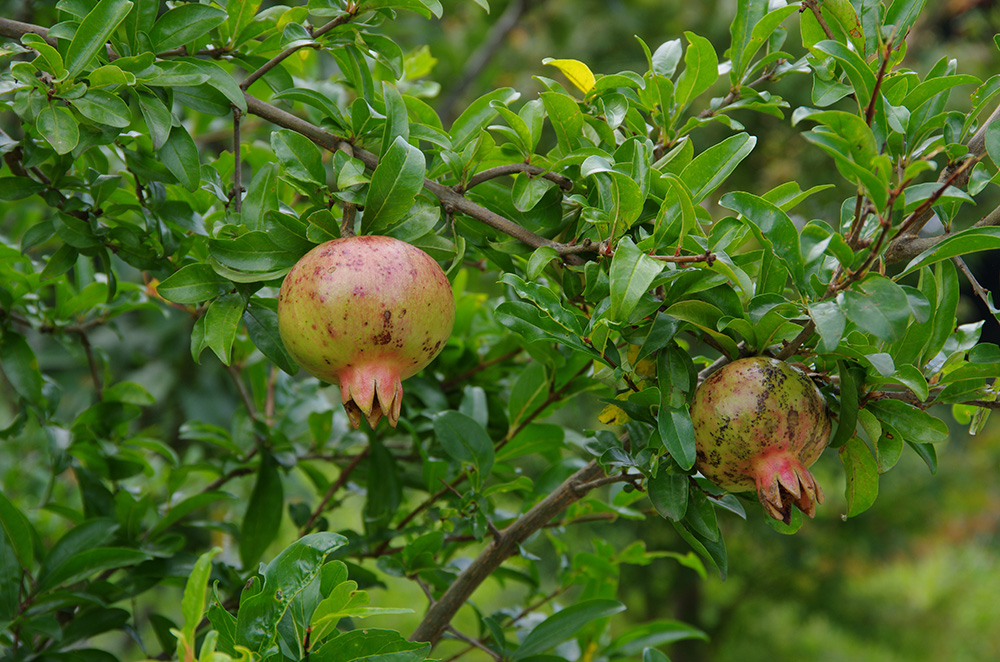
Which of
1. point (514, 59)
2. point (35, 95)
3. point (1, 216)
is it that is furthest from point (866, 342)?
point (514, 59)

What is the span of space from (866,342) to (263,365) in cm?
76

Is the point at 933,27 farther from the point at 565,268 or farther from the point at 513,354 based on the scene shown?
the point at 565,268

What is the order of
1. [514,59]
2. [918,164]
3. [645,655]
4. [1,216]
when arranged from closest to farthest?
[918,164]
[645,655]
[1,216]
[514,59]

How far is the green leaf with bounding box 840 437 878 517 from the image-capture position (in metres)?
0.57

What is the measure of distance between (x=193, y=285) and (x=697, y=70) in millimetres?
424

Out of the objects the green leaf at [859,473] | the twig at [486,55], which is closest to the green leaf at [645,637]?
the green leaf at [859,473]

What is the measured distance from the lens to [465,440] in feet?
2.43

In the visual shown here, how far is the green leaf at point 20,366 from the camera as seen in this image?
82 centimetres

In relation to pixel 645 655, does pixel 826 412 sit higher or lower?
higher

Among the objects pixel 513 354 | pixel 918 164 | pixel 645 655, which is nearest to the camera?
pixel 918 164

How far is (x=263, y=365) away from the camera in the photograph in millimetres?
1051

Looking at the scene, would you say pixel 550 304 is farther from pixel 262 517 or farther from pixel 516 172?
pixel 262 517

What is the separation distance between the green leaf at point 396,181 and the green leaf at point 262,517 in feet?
1.53

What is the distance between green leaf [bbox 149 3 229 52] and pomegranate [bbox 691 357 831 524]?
45 centimetres
